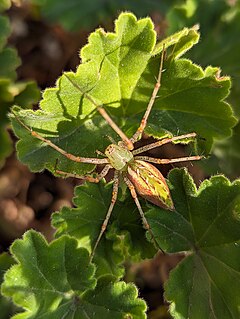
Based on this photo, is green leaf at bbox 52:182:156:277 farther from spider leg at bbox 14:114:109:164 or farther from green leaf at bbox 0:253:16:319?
green leaf at bbox 0:253:16:319

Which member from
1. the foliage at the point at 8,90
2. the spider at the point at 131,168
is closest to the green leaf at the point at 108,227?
the spider at the point at 131,168

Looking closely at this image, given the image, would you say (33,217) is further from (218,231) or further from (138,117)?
(218,231)

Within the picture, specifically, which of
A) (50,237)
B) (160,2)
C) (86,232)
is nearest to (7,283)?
(86,232)

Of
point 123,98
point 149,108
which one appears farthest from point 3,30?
point 149,108

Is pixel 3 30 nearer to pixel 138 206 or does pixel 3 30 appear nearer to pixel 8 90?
pixel 8 90

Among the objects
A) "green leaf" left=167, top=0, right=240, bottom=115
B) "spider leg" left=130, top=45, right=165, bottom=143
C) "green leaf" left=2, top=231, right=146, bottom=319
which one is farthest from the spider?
"green leaf" left=167, top=0, right=240, bottom=115
